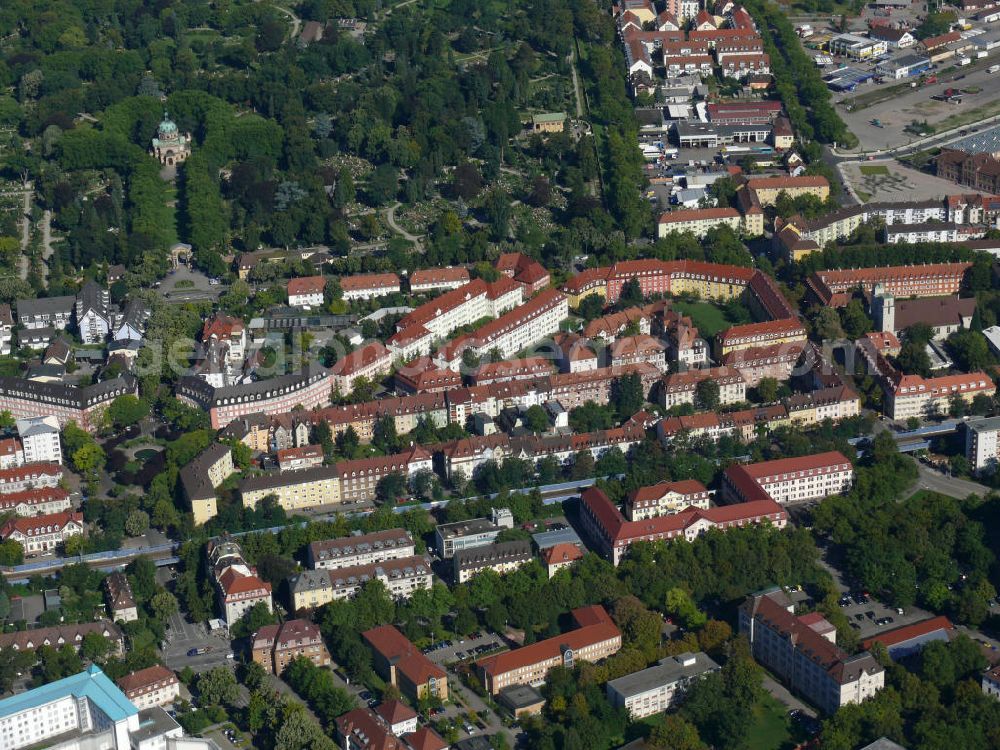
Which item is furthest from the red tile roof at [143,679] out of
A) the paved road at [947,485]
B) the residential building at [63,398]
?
the paved road at [947,485]

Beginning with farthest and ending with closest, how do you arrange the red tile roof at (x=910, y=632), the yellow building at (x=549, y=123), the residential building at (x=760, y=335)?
1. the yellow building at (x=549, y=123)
2. the residential building at (x=760, y=335)
3. the red tile roof at (x=910, y=632)

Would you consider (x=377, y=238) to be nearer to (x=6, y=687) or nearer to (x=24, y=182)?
(x=24, y=182)

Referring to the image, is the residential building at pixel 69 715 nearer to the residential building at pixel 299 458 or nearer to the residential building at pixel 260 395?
the residential building at pixel 299 458

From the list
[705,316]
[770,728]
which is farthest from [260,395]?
[770,728]

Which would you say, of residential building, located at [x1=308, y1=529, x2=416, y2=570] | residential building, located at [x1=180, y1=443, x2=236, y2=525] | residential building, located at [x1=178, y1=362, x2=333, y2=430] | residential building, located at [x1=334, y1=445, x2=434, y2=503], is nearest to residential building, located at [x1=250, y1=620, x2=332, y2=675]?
residential building, located at [x1=308, y1=529, x2=416, y2=570]

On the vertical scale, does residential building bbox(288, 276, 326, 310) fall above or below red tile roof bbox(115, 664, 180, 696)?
above

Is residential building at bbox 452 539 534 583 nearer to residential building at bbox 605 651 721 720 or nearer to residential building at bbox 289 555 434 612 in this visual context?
residential building at bbox 289 555 434 612
